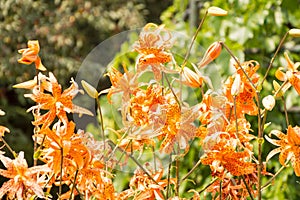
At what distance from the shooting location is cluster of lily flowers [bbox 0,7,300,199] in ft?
2.70

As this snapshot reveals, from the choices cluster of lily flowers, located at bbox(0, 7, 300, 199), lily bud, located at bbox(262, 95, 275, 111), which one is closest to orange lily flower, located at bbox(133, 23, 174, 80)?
cluster of lily flowers, located at bbox(0, 7, 300, 199)

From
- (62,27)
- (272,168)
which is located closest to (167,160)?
(272,168)

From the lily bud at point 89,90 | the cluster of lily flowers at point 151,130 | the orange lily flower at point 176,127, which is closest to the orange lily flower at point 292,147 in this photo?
the cluster of lily flowers at point 151,130

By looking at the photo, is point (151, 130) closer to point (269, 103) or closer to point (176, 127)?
point (176, 127)

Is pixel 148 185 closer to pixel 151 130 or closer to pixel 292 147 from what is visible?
pixel 151 130

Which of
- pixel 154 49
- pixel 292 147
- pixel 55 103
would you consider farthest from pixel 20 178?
pixel 292 147

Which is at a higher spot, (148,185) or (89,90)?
(89,90)

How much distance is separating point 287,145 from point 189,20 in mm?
2145

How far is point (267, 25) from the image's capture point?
2.66 metres

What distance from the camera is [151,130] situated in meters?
0.84

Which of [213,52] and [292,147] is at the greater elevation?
[213,52]

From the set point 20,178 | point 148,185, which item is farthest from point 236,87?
point 20,178

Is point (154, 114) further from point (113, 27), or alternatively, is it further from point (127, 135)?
point (113, 27)

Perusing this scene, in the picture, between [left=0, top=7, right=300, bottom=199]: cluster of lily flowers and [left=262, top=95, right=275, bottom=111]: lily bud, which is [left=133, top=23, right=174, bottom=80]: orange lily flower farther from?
[left=262, top=95, right=275, bottom=111]: lily bud
